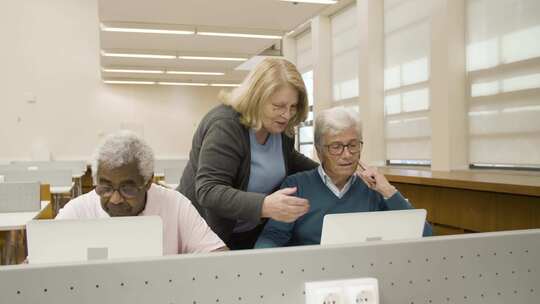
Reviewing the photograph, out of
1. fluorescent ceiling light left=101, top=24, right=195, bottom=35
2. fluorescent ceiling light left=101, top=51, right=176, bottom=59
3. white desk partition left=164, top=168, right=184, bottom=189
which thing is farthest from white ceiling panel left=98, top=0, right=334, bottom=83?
white desk partition left=164, top=168, right=184, bottom=189

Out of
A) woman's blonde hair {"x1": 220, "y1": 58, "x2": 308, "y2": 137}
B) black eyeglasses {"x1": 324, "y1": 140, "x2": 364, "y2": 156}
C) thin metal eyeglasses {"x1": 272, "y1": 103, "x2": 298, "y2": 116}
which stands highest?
woman's blonde hair {"x1": 220, "y1": 58, "x2": 308, "y2": 137}

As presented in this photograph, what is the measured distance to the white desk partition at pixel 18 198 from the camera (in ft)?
10.7

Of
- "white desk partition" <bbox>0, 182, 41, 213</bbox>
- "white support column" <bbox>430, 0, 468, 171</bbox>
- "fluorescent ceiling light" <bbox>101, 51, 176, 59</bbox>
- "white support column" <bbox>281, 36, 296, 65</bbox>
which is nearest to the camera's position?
"white desk partition" <bbox>0, 182, 41, 213</bbox>

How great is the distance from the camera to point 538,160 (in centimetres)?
355

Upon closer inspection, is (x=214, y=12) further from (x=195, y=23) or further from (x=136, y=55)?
(x=136, y=55)

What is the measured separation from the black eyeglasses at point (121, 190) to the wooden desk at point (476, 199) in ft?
7.08

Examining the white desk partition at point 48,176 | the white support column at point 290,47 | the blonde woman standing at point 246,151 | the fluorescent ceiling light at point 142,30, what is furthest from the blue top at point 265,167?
the white support column at point 290,47

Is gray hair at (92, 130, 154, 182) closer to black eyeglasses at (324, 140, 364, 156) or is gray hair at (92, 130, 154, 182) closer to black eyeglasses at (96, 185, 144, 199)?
black eyeglasses at (96, 185, 144, 199)

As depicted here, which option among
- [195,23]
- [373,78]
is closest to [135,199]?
[195,23]

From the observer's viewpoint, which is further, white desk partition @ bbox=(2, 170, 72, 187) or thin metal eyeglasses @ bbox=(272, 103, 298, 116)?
white desk partition @ bbox=(2, 170, 72, 187)

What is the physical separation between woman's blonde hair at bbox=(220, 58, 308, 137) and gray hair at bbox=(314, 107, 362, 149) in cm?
16

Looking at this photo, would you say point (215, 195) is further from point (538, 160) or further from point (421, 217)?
point (538, 160)

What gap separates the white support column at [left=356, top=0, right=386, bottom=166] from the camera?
5648 mm

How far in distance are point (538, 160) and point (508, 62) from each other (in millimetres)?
818
